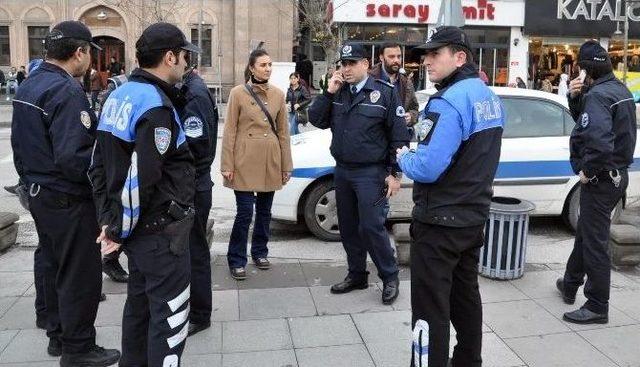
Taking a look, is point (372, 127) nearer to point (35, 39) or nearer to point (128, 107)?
point (128, 107)

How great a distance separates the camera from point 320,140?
654cm

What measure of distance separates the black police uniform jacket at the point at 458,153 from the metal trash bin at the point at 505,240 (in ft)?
6.42

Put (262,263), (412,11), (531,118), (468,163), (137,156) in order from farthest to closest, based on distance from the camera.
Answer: (412,11) < (531,118) < (262,263) < (468,163) < (137,156)

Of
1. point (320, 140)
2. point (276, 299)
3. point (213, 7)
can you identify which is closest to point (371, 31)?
point (213, 7)

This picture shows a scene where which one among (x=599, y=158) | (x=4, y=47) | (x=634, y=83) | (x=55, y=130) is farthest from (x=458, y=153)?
(x=4, y=47)

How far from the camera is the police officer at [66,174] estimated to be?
3.44m

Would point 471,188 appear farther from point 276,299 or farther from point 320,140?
point 320,140

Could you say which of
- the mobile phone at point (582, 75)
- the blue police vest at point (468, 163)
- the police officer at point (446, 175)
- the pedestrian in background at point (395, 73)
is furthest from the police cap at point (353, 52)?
the mobile phone at point (582, 75)

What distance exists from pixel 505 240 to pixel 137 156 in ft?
11.2

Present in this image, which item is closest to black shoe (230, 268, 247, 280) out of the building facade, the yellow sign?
the yellow sign

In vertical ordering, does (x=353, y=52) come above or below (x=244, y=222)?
above

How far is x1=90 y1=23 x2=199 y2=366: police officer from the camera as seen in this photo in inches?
110

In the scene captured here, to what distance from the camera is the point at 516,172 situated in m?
6.54

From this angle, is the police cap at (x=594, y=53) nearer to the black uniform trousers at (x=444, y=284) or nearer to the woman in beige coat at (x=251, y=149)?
the black uniform trousers at (x=444, y=284)
